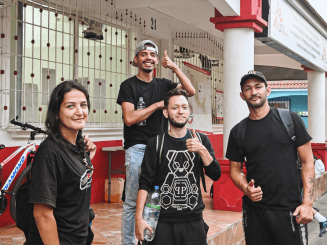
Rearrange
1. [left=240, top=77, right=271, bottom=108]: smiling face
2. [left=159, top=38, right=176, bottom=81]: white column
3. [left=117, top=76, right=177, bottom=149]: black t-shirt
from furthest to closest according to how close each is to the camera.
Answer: [left=159, top=38, right=176, bottom=81]: white column < [left=117, top=76, right=177, bottom=149]: black t-shirt < [left=240, top=77, right=271, bottom=108]: smiling face

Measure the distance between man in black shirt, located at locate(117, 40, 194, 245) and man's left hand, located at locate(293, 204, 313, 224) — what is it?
128 cm

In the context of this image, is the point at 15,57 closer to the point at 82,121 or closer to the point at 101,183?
the point at 101,183

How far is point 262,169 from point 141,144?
104cm

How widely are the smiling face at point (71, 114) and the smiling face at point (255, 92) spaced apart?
133 cm

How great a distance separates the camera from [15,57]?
5113 millimetres

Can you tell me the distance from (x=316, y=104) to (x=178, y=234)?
8.82 meters

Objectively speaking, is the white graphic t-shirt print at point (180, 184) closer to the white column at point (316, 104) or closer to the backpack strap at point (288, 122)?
A: the backpack strap at point (288, 122)

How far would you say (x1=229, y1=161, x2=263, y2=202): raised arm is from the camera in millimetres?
A: 2834

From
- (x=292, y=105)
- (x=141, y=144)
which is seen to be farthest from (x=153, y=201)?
(x=292, y=105)

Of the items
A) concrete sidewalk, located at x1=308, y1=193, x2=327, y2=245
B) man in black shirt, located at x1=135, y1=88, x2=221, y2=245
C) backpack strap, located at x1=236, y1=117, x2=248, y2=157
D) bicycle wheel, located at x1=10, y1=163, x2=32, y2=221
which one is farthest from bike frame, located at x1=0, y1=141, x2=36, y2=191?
concrete sidewalk, located at x1=308, y1=193, x2=327, y2=245

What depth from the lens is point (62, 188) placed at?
197 centimetres

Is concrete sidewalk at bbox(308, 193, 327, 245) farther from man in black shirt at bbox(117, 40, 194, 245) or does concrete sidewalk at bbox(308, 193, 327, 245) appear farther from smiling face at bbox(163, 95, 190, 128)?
smiling face at bbox(163, 95, 190, 128)

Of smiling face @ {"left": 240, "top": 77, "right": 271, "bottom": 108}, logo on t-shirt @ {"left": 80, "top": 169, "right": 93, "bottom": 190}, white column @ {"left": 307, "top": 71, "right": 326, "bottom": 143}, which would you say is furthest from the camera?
white column @ {"left": 307, "top": 71, "right": 326, "bottom": 143}

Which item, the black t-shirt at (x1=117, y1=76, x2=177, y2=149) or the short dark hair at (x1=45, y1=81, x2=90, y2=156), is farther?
the black t-shirt at (x1=117, y1=76, x2=177, y2=149)
